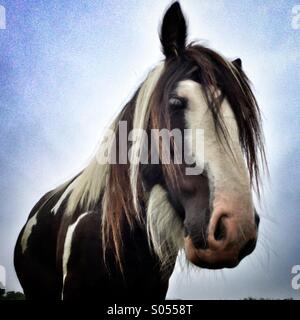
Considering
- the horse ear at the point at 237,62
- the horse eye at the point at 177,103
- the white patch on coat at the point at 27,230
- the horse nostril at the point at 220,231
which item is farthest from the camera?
the white patch on coat at the point at 27,230

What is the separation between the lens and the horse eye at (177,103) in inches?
41.4

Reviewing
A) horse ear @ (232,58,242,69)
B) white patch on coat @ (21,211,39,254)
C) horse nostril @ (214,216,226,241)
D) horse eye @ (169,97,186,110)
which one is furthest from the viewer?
white patch on coat @ (21,211,39,254)

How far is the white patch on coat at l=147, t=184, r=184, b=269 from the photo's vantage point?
1.04 meters

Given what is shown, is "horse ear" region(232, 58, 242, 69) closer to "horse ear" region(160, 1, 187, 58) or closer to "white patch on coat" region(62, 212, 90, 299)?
"horse ear" region(160, 1, 187, 58)

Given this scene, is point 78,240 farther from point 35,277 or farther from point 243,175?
point 243,175

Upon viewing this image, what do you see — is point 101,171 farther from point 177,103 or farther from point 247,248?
point 247,248

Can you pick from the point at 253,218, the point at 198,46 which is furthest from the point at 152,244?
the point at 198,46

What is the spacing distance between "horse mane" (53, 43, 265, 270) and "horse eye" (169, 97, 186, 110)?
2cm

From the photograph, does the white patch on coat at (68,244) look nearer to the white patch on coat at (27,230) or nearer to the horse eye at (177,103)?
the white patch on coat at (27,230)

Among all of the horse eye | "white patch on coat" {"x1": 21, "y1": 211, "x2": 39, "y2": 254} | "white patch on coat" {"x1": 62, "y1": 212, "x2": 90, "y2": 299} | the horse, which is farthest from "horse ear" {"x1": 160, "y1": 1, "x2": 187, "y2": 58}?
"white patch on coat" {"x1": 21, "y1": 211, "x2": 39, "y2": 254}

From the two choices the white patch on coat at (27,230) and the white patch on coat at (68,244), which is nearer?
the white patch on coat at (68,244)

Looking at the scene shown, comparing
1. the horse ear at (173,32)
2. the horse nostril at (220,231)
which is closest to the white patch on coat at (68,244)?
the horse nostril at (220,231)

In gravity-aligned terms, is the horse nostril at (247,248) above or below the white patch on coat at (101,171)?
below

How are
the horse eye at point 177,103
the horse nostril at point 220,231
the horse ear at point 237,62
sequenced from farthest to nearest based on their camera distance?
the horse ear at point 237,62
the horse eye at point 177,103
the horse nostril at point 220,231
